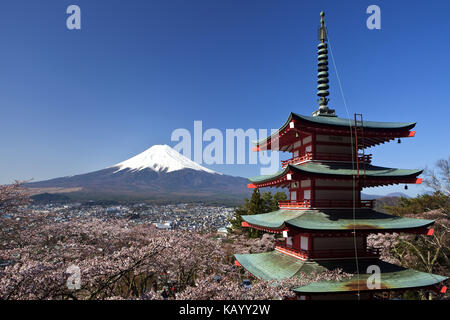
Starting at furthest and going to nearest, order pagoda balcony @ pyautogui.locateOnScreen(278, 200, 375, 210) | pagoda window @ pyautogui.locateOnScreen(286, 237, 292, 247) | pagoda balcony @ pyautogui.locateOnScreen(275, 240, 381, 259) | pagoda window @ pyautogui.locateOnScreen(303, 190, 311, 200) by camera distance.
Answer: pagoda window @ pyautogui.locateOnScreen(286, 237, 292, 247)
pagoda window @ pyautogui.locateOnScreen(303, 190, 311, 200)
pagoda balcony @ pyautogui.locateOnScreen(278, 200, 375, 210)
pagoda balcony @ pyautogui.locateOnScreen(275, 240, 381, 259)

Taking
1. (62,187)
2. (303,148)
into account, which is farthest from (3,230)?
(62,187)

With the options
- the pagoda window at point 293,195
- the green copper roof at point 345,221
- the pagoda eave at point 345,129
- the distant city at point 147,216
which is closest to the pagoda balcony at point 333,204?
the green copper roof at point 345,221

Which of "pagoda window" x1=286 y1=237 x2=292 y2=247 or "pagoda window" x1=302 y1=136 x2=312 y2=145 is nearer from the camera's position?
"pagoda window" x1=302 y1=136 x2=312 y2=145

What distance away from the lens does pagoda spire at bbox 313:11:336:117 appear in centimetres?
1502

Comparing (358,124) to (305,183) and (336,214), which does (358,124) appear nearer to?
(305,183)

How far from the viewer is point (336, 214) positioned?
484 inches

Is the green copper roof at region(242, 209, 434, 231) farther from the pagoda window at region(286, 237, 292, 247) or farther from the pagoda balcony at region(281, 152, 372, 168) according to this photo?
the pagoda balcony at region(281, 152, 372, 168)

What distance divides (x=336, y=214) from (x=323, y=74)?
7999 millimetres

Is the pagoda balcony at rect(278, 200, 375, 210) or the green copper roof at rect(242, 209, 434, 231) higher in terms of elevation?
the pagoda balcony at rect(278, 200, 375, 210)

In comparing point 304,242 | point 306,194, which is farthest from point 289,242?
point 306,194

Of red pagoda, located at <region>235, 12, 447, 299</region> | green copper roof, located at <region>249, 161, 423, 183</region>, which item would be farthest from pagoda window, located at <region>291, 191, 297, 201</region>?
green copper roof, located at <region>249, 161, 423, 183</region>
